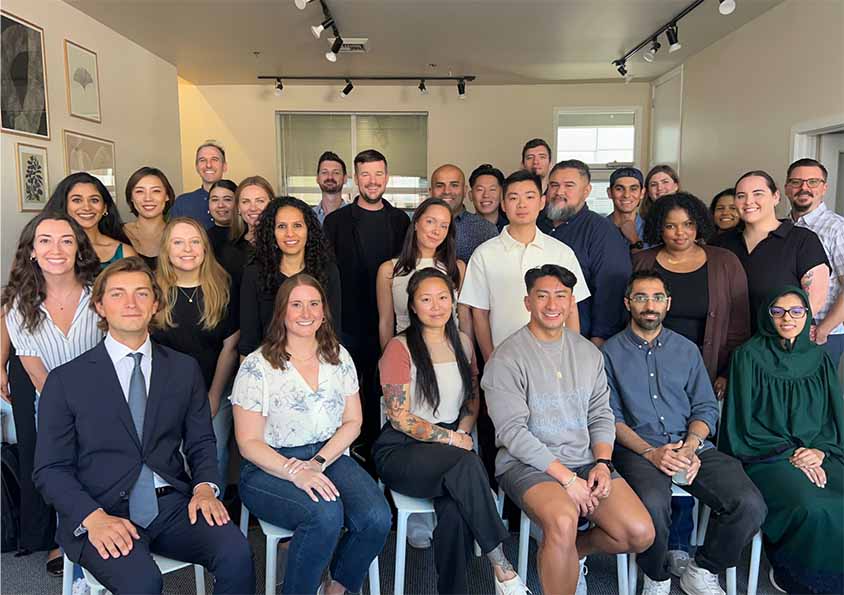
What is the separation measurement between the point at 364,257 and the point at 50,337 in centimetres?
149

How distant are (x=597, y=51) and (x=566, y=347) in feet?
15.3

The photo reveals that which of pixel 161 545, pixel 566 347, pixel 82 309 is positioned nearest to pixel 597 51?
pixel 566 347

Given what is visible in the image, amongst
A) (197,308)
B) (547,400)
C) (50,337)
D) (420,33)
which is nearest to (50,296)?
(50,337)

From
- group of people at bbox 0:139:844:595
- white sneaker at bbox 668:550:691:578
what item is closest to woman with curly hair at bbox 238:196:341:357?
group of people at bbox 0:139:844:595

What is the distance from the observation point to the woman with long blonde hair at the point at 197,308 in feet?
8.30

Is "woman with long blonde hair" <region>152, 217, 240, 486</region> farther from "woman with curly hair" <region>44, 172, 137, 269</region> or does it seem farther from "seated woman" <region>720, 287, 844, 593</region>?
"seated woman" <region>720, 287, 844, 593</region>

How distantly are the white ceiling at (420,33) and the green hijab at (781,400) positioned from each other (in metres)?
3.25

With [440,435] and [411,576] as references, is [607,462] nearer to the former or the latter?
[440,435]

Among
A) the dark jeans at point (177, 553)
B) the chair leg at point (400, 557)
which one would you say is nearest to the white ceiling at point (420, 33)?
the chair leg at point (400, 557)

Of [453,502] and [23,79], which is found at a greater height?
[23,79]

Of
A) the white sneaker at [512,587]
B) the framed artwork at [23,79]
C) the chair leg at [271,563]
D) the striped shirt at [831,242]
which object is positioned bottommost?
the white sneaker at [512,587]

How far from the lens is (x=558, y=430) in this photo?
234 centimetres

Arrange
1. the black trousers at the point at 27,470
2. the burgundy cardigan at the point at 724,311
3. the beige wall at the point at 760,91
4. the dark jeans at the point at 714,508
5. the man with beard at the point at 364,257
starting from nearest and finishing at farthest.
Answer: the dark jeans at the point at 714,508, the black trousers at the point at 27,470, the burgundy cardigan at the point at 724,311, the man with beard at the point at 364,257, the beige wall at the point at 760,91

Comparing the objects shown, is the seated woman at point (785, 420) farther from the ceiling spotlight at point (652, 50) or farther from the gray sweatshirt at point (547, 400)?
the ceiling spotlight at point (652, 50)
